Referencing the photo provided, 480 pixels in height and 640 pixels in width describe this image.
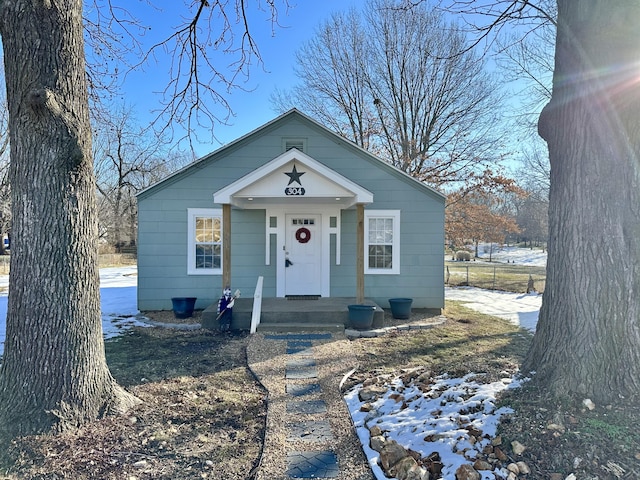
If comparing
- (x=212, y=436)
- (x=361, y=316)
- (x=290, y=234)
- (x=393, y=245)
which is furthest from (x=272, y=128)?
(x=212, y=436)

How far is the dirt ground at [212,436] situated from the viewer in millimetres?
2424

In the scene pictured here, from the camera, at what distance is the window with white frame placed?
8836 millimetres

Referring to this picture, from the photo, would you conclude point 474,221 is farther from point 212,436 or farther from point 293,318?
point 212,436

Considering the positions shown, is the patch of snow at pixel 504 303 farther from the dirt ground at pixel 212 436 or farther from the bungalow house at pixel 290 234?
the dirt ground at pixel 212 436

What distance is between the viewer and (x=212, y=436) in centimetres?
323

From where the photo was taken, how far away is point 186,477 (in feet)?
8.65

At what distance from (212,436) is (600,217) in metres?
3.71

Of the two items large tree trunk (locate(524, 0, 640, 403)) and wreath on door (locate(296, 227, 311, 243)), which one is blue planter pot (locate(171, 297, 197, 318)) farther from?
large tree trunk (locate(524, 0, 640, 403))

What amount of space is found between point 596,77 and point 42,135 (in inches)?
182

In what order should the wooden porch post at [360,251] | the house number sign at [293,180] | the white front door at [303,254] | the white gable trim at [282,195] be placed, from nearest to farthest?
the white gable trim at [282,195] < the house number sign at [293,180] < the wooden porch post at [360,251] < the white front door at [303,254]

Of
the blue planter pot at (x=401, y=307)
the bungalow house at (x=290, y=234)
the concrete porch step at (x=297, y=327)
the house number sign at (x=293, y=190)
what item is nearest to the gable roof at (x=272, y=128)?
the bungalow house at (x=290, y=234)

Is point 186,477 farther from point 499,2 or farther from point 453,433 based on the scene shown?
point 499,2

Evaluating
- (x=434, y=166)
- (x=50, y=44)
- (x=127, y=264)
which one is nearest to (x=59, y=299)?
(x=50, y=44)

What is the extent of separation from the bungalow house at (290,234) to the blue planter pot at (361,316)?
5.82 ft
